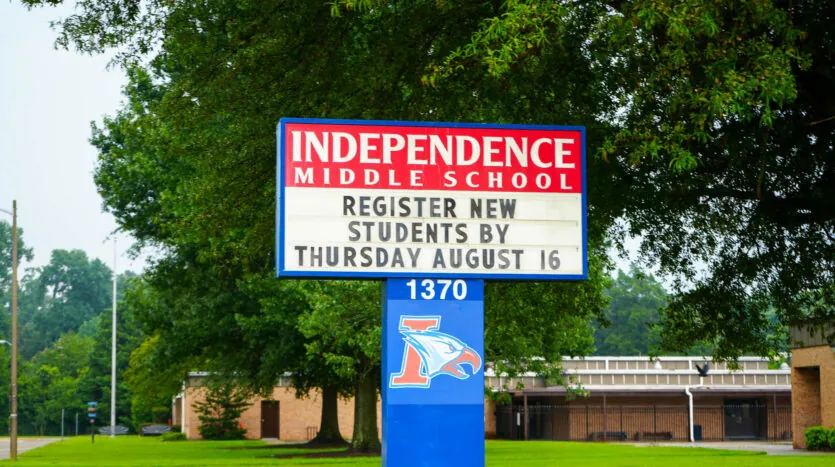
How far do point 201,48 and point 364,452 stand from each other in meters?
24.8

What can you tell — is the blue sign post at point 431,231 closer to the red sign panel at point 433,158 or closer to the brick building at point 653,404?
the red sign panel at point 433,158

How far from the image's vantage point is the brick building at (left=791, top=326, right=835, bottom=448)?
42125 millimetres

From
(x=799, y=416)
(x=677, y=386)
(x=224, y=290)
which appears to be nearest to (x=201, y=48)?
(x=224, y=290)

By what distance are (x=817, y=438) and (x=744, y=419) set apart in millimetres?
22686

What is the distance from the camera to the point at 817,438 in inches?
1622

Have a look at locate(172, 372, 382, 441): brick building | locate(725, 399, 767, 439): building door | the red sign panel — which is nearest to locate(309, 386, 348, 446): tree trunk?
locate(172, 372, 382, 441): brick building

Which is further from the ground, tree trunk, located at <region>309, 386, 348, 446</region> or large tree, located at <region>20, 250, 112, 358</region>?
large tree, located at <region>20, 250, 112, 358</region>

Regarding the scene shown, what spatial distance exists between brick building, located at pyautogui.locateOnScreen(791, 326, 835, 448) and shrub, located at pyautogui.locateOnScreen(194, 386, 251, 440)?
30370 mm

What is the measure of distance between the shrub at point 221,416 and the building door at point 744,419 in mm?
26479

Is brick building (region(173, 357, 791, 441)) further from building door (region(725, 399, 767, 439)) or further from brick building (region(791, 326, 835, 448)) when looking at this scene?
brick building (region(791, 326, 835, 448))

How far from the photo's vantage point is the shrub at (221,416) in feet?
207

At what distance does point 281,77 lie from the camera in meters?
16.3

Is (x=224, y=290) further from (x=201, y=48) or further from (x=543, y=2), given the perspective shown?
(x=543, y=2)

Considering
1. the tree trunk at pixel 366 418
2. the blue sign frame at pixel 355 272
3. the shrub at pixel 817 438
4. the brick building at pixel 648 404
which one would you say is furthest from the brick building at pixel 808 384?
the blue sign frame at pixel 355 272
